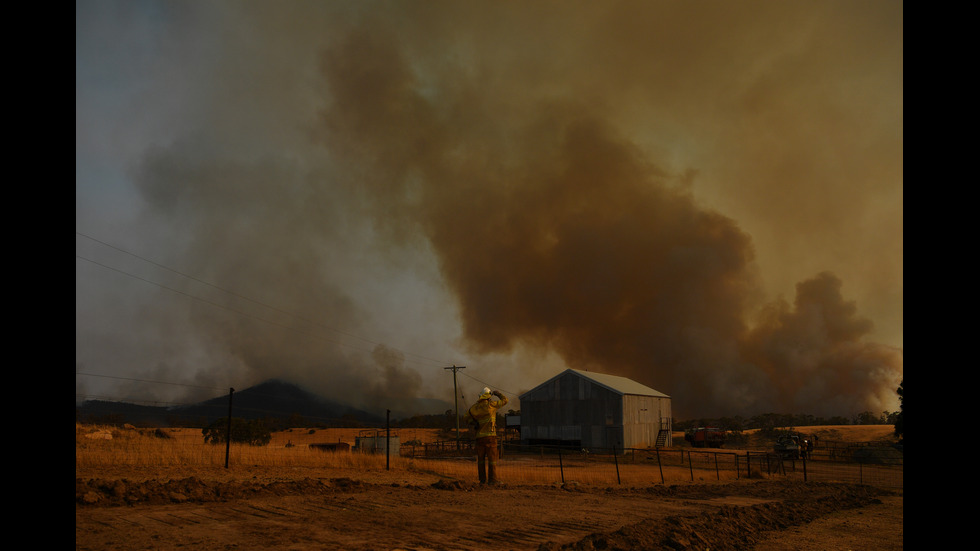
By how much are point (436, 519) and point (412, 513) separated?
72cm

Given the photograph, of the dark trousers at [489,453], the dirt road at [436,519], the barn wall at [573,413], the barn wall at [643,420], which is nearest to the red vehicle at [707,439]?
the barn wall at [643,420]

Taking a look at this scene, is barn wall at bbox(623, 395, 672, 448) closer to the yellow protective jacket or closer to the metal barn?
the metal barn

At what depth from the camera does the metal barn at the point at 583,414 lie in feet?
157

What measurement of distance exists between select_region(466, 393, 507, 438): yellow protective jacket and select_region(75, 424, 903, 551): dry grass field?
1.51 metres

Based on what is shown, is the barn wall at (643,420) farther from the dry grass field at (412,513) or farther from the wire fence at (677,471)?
the dry grass field at (412,513)

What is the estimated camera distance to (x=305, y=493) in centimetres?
1221

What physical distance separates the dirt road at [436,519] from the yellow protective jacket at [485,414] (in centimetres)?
149

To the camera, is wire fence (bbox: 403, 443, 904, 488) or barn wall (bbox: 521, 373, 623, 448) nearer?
wire fence (bbox: 403, 443, 904, 488)

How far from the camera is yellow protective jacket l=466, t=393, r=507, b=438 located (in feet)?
51.6

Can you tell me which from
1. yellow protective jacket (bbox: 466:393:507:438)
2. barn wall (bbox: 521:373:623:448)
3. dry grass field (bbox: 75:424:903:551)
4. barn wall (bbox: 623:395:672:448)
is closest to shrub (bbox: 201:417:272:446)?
barn wall (bbox: 521:373:623:448)

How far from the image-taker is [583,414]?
48969 mm
